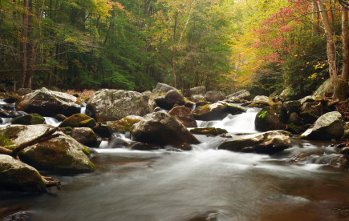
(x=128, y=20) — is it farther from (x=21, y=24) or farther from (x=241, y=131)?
(x=241, y=131)

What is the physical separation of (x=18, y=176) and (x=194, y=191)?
2.87 metres

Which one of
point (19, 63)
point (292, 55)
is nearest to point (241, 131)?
point (292, 55)

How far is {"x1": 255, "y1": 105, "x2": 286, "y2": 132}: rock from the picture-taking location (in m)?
11.7

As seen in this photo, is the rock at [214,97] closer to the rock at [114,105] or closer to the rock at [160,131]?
the rock at [114,105]

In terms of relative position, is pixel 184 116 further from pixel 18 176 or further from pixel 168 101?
pixel 18 176

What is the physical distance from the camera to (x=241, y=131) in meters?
12.6

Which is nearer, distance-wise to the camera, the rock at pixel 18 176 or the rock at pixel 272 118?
the rock at pixel 18 176

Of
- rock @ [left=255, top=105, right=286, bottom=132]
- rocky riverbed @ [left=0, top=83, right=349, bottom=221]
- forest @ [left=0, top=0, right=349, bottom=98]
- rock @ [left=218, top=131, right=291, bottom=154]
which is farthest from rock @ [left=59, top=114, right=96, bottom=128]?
forest @ [left=0, top=0, right=349, bottom=98]

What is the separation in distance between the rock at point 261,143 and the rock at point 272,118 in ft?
8.91

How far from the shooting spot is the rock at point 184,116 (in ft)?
43.3

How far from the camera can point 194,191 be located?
574 cm

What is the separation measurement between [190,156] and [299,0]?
9155 mm

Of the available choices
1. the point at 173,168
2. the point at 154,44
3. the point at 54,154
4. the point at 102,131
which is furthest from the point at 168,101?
the point at 154,44

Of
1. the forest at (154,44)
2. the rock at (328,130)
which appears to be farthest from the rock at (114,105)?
the rock at (328,130)
